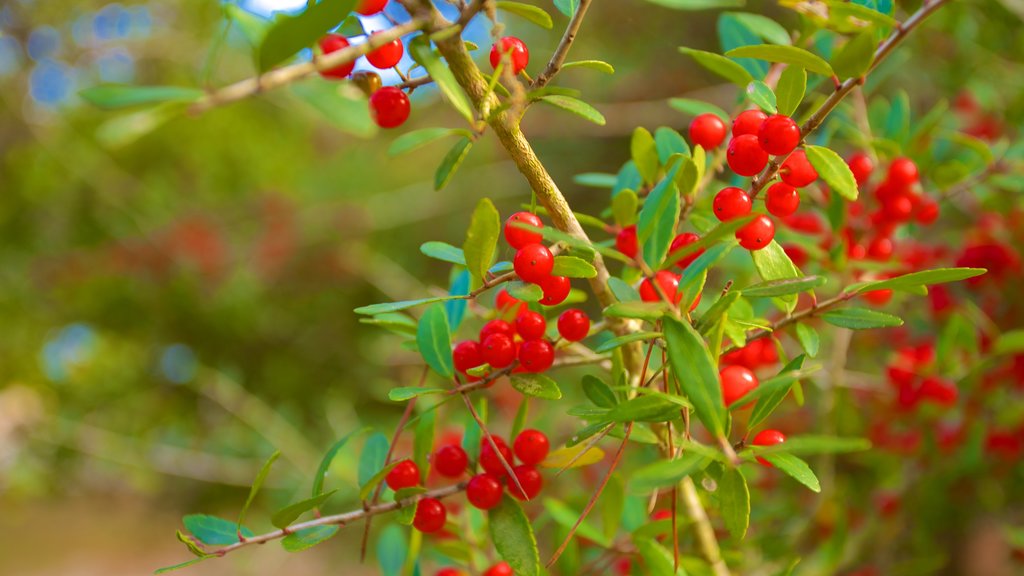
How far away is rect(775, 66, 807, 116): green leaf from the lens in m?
0.40

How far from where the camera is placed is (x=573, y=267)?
37 cm

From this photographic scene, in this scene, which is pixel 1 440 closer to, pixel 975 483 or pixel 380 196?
pixel 380 196

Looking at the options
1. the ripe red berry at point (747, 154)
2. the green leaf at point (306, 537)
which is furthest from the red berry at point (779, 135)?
the green leaf at point (306, 537)

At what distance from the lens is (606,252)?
0.35 metres

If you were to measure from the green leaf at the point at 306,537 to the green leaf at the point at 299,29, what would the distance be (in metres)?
0.28

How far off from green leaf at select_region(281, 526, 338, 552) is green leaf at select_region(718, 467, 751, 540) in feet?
0.74

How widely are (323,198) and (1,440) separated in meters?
1.06

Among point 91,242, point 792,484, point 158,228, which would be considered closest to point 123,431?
point 158,228

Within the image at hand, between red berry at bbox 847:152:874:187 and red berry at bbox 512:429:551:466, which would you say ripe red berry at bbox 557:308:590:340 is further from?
red berry at bbox 847:152:874:187

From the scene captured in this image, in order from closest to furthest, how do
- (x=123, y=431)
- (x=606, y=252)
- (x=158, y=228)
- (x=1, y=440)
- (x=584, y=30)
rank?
1. (x=606, y=252)
2. (x=1, y=440)
3. (x=123, y=431)
4. (x=158, y=228)
5. (x=584, y=30)

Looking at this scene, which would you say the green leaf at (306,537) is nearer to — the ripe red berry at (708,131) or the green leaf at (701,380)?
the green leaf at (701,380)

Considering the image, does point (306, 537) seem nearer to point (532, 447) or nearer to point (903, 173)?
point (532, 447)

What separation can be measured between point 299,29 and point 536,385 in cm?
23

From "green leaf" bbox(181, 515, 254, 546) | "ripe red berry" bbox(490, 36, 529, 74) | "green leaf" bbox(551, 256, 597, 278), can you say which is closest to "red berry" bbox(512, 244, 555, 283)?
"green leaf" bbox(551, 256, 597, 278)
